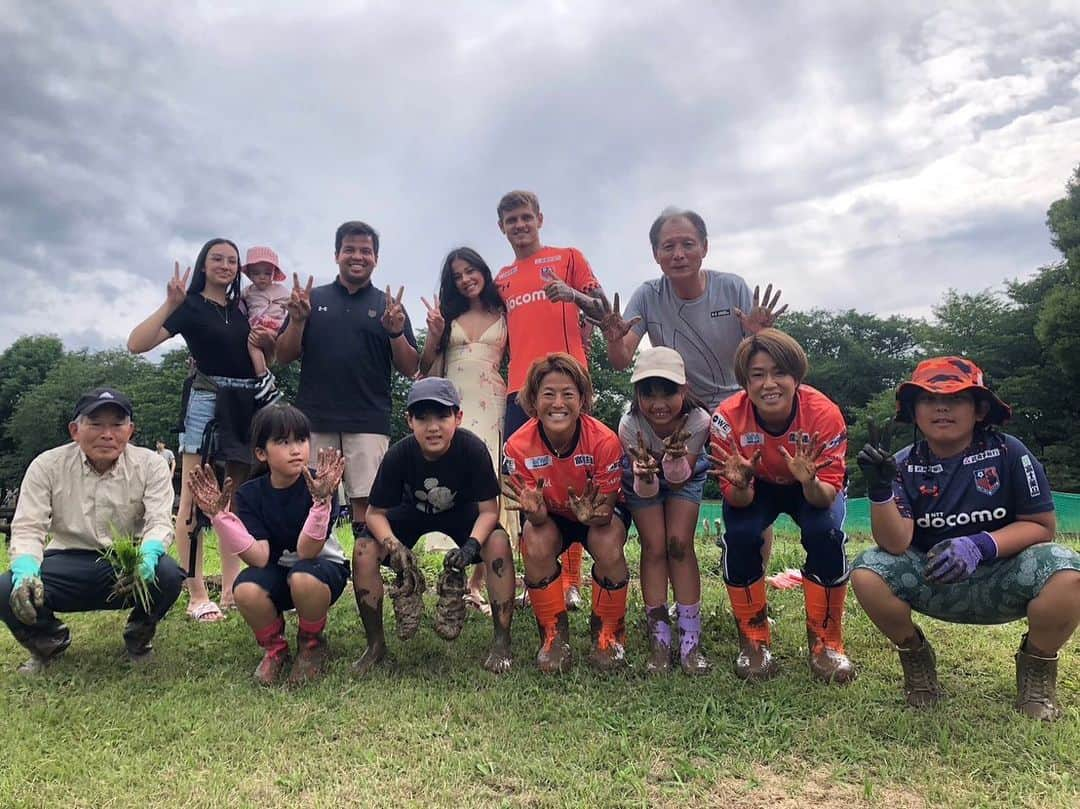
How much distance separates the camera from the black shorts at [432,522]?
424 centimetres

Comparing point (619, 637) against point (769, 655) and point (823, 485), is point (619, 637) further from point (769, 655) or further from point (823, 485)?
point (823, 485)

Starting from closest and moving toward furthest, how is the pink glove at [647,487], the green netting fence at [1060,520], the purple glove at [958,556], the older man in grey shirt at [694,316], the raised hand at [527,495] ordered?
1. the purple glove at [958,556]
2. the raised hand at [527,495]
3. the pink glove at [647,487]
4. the older man in grey shirt at [694,316]
5. the green netting fence at [1060,520]

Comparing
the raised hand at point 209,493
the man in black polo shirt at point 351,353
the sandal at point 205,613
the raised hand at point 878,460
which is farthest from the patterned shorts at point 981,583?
the sandal at point 205,613

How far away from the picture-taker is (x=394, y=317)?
5012 mm

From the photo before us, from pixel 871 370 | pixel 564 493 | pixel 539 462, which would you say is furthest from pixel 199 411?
pixel 871 370

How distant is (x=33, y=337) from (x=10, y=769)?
6192 centimetres

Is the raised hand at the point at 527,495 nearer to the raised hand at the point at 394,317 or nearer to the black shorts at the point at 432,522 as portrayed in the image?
the black shorts at the point at 432,522

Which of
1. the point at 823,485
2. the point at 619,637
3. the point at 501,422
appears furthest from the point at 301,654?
the point at 823,485

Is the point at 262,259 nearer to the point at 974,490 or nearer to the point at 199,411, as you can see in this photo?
the point at 199,411

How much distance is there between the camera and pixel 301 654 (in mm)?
3873

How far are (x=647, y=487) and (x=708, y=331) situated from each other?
124cm

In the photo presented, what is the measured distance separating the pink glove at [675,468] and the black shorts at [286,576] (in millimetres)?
1938

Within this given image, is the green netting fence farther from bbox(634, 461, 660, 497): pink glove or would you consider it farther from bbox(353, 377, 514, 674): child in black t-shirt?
bbox(353, 377, 514, 674): child in black t-shirt

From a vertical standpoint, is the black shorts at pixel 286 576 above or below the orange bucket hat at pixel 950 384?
below
